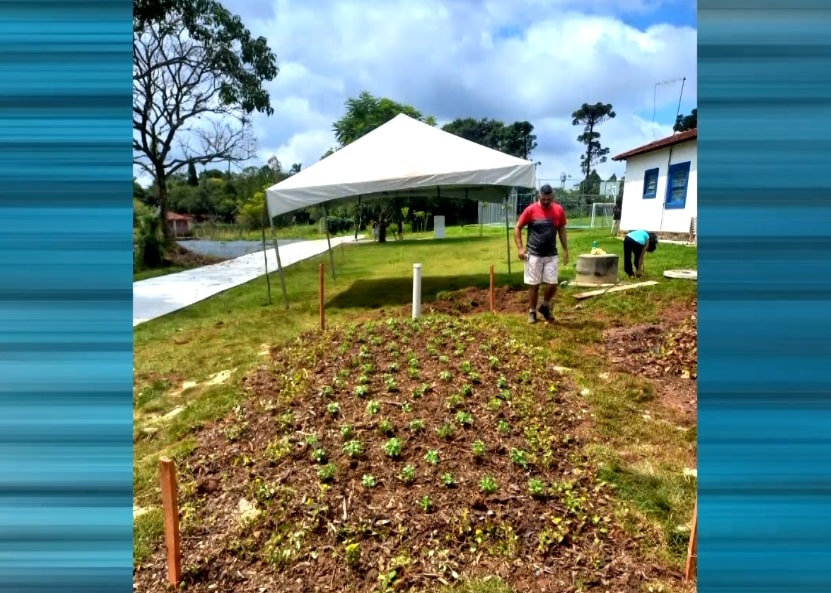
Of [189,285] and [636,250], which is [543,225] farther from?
[189,285]

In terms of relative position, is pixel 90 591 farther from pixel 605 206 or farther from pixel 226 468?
pixel 605 206

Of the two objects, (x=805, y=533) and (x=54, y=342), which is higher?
(x=54, y=342)

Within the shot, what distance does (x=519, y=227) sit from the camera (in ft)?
22.5

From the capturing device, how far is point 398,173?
9.58 meters

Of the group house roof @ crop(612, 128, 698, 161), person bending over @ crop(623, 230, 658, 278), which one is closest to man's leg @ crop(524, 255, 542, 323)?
person bending over @ crop(623, 230, 658, 278)

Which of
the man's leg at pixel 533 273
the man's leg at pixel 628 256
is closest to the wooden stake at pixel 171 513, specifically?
the man's leg at pixel 533 273

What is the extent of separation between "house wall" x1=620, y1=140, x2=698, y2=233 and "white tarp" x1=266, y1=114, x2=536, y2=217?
7100 millimetres

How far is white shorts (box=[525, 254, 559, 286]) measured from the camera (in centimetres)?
688

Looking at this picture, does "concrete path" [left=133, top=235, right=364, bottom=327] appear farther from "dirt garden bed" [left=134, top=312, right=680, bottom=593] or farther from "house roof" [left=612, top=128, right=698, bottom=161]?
"house roof" [left=612, top=128, right=698, bottom=161]

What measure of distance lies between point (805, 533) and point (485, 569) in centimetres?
170

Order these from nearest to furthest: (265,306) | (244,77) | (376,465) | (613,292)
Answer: (376,465)
(613,292)
(265,306)
(244,77)

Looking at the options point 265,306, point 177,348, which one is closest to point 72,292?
point 177,348

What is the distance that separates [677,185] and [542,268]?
1084cm

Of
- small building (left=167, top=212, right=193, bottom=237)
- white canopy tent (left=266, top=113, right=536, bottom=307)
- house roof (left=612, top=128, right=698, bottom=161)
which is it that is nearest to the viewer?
white canopy tent (left=266, top=113, right=536, bottom=307)
